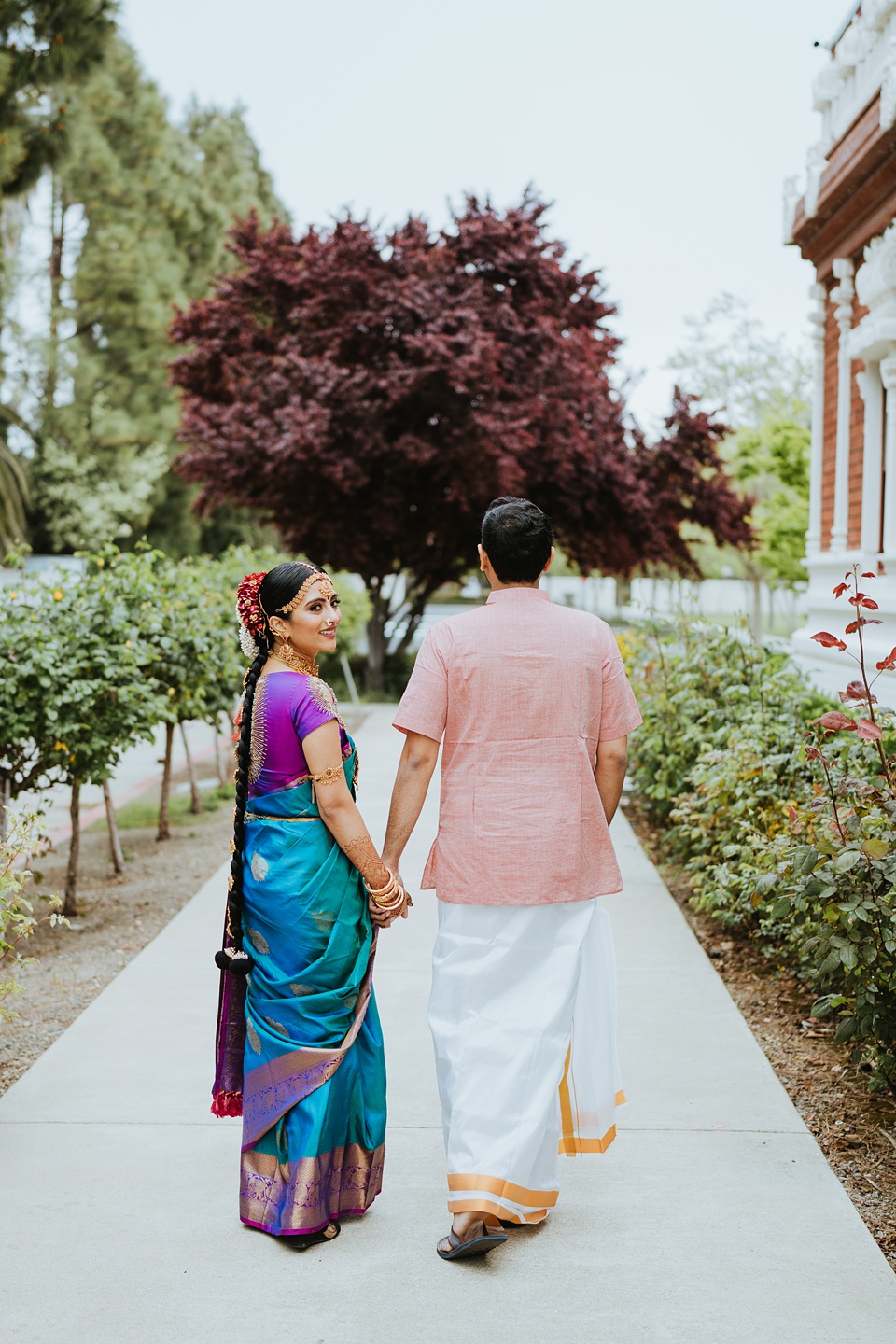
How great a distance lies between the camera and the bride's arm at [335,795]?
3324 millimetres

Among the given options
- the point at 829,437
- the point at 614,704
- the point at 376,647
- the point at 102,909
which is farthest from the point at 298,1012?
the point at 376,647

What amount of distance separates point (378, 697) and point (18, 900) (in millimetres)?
15386

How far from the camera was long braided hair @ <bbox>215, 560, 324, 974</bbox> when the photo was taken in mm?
3426

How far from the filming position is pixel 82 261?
112 ft

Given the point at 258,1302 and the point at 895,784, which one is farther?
the point at 895,784

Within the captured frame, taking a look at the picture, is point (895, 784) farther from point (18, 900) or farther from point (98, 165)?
point (98, 165)

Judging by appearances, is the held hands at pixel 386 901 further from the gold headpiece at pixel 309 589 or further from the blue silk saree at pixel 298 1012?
Answer: the gold headpiece at pixel 309 589

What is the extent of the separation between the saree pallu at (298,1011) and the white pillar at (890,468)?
6.23m

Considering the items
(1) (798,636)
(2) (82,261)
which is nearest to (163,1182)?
(1) (798,636)

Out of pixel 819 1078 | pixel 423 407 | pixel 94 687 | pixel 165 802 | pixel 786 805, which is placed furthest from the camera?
pixel 423 407

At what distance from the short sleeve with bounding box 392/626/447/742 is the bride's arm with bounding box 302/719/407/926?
19 cm

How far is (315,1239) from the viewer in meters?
3.40

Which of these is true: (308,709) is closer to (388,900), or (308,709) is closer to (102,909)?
(388,900)

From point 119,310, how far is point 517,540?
33002mm
